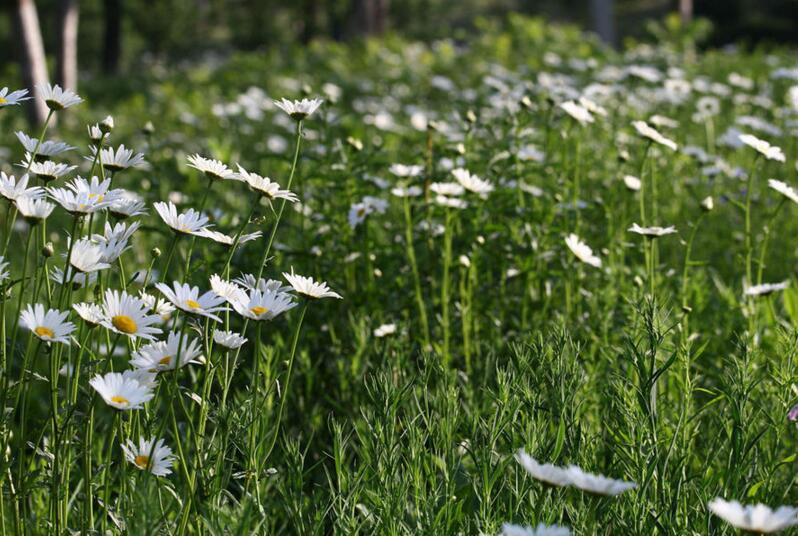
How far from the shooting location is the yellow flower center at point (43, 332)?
1.34 m

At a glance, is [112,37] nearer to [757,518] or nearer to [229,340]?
[229,340]

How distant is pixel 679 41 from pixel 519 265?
959 centimetres

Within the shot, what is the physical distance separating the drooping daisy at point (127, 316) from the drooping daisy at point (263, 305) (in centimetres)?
14

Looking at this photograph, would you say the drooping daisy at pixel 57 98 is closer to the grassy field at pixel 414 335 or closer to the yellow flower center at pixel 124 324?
the grassy field at pixel 414 335

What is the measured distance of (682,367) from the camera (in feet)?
5.80

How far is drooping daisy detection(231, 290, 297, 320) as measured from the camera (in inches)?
55.5

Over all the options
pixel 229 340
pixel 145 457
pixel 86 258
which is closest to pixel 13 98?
pixel 86 258

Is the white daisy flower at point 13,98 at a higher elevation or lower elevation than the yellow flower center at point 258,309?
higher

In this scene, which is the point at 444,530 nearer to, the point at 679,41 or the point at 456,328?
the point at 456,328

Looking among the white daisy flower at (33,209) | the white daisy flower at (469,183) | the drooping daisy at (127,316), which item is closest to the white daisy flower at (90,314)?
the drooping daisy at (127,316)

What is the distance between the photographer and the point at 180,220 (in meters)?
1.48

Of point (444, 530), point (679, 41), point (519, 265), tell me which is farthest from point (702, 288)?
point (679, 41)

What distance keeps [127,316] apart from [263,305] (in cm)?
22

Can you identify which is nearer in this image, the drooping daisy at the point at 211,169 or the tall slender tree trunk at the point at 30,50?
the drooping daisy at the point at 211,169
